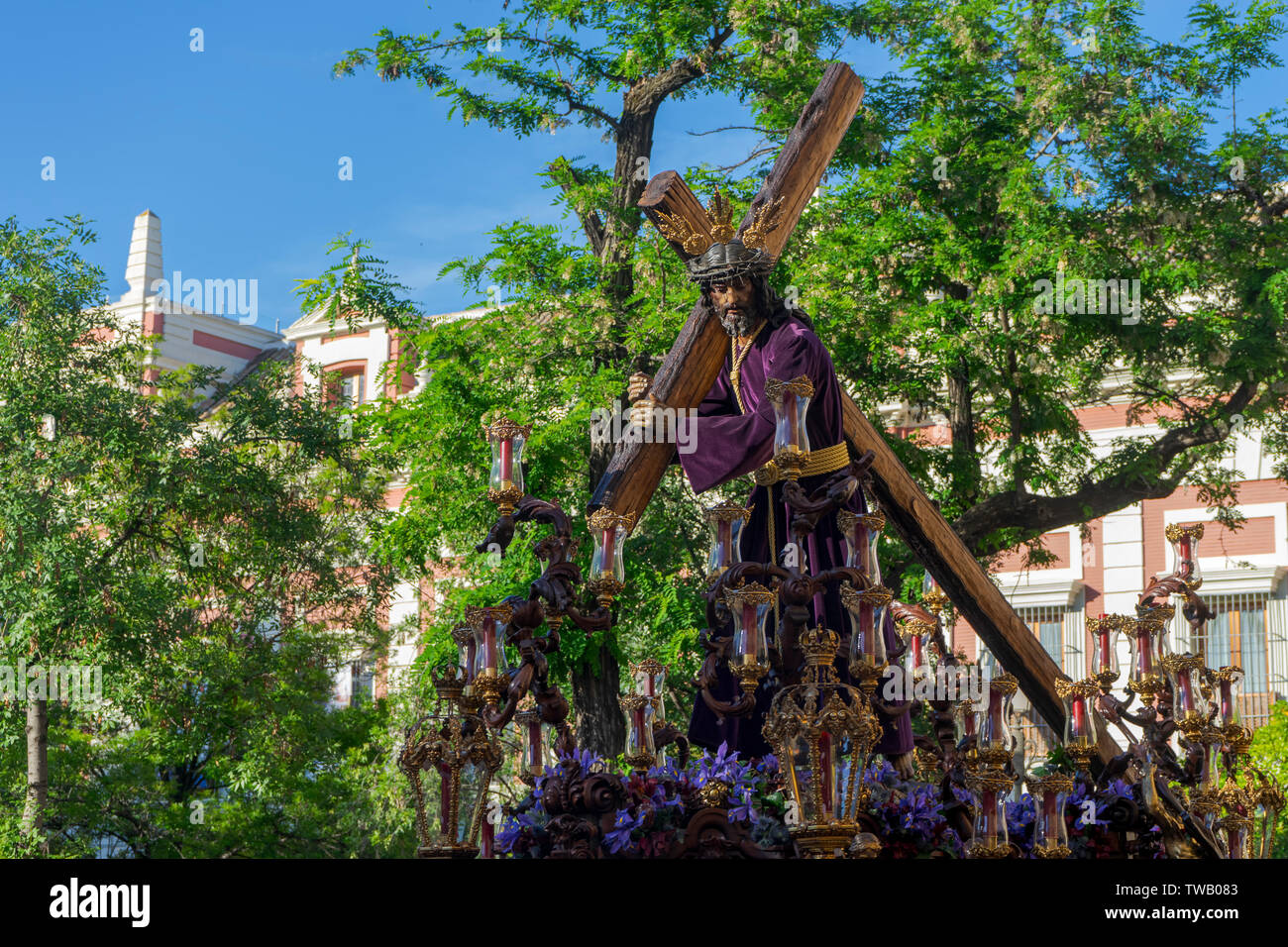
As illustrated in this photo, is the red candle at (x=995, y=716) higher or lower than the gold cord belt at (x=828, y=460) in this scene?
lower

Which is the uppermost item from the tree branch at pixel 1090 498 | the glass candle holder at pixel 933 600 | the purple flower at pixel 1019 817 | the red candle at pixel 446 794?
the tree branch at pixel 1090 498

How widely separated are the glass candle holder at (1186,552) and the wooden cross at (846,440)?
0.94 meters

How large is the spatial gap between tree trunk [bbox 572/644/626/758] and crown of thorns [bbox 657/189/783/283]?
787 cm

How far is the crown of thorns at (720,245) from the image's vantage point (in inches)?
284

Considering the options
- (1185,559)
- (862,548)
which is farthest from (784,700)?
(1185,559)

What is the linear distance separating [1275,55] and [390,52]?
10.2m

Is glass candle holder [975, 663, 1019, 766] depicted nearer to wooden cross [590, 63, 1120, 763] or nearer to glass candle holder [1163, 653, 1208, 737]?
wooden cross [590, 63, 1120, 763]

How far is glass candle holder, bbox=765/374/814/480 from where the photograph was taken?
5434 millimetres

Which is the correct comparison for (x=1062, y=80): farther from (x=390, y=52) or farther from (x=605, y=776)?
(x=605, y=776)

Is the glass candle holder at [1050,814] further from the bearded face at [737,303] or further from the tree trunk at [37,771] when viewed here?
the tree trunk at [37,771]

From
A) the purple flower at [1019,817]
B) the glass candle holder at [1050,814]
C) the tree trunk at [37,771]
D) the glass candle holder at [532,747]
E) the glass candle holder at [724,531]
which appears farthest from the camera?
the tree trunk at [37,771]

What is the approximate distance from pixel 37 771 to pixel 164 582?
8.24 feet

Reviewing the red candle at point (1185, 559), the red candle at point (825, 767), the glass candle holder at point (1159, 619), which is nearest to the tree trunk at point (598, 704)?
the red candle at point (1185, 559)

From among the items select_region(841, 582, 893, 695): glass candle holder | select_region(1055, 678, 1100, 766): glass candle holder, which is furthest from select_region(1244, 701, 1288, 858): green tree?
select_region(841, 582, 893, 695): glass candle holder
